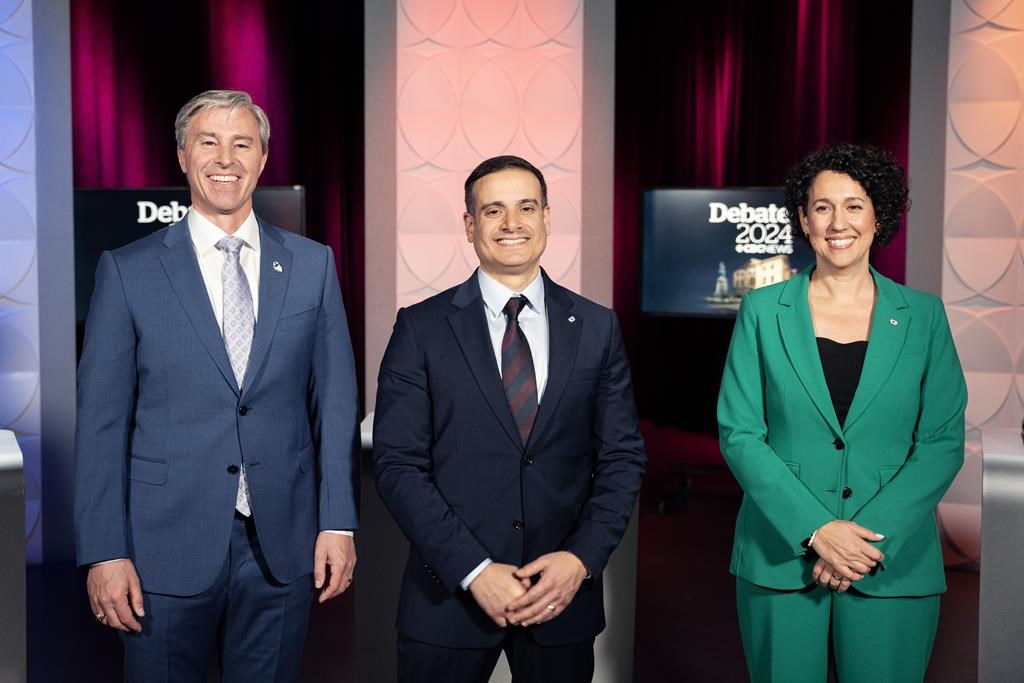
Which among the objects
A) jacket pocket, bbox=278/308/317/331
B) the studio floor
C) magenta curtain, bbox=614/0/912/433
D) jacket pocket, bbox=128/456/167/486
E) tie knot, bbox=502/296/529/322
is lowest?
the studio floor

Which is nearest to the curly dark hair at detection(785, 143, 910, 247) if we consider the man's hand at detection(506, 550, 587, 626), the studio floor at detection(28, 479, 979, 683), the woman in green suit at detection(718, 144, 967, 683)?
the woman in green suit at detection(718, 144, 967, 683)

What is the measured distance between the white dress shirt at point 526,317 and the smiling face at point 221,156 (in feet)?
1.63

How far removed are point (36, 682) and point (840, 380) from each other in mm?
2826

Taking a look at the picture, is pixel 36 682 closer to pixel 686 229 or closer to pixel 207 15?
pixel 686 229

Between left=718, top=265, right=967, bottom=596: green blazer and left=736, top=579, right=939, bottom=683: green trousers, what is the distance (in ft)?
0.11

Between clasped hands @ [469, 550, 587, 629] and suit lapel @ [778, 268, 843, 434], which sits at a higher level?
suit lapel @ [778, 268, 843, 434]

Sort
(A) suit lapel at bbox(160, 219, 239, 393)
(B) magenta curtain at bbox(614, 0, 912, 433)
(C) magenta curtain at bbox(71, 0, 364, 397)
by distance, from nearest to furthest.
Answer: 1. (A) suit lapel at bbox(160, 219, 239, 393)
2. (C) magenta curtain at bbox(71, 0, 364, 397)
3. (B) magenta curtain at bbox(614, 0, 912, 433)

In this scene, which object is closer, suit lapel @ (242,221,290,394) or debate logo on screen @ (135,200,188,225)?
suit lapel @ (242,221,290,394)

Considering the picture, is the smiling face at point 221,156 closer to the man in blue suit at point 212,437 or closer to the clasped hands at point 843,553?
the man in blue suit at point 212,437

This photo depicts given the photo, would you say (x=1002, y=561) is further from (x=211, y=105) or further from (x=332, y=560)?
(x=211, y=105)

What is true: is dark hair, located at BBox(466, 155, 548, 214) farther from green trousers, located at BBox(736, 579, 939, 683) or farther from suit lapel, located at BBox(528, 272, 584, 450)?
green trousers, located at BBox(736, 579, 939, 683)

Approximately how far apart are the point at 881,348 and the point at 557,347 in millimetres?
685

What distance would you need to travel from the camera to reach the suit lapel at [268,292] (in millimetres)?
1988

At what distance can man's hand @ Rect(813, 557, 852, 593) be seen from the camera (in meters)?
2.07
